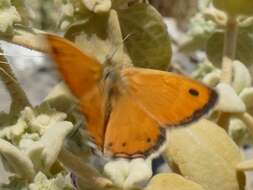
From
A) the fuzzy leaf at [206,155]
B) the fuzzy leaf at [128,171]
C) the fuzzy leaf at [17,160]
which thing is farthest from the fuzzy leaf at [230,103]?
the fuzzy leaf at [17,160]

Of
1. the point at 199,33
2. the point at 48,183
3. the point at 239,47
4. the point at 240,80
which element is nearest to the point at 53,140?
the point at 48,183

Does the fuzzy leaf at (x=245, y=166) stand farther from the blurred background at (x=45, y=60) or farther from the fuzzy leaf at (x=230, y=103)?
the blurred background at (x=45, y=60)

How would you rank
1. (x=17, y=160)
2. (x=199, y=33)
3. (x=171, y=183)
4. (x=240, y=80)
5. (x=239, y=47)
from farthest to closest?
1. (x=199, y=33)
2. (x=239, y=47)
3. (x=240, y=80)
4. (x=171, y=183)
5. (x=17, y=160)

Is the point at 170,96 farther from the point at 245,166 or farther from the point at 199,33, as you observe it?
the point at 199,33

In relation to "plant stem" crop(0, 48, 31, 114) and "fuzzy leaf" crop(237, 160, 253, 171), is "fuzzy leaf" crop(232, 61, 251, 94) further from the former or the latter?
"plant stem" crop(0, 48, 31, 114)

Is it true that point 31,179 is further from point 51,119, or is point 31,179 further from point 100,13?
point 100,13

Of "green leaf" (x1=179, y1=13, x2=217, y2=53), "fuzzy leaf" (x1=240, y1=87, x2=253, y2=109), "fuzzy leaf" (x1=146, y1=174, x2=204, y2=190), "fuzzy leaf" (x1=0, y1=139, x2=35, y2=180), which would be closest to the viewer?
"fuzzy leaf" (x1=0, y1=139, x2=35, y2=180)

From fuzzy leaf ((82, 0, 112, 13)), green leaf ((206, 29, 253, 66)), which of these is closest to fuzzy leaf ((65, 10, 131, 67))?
fuzzy leaf ((82, 0, 112, 13))
